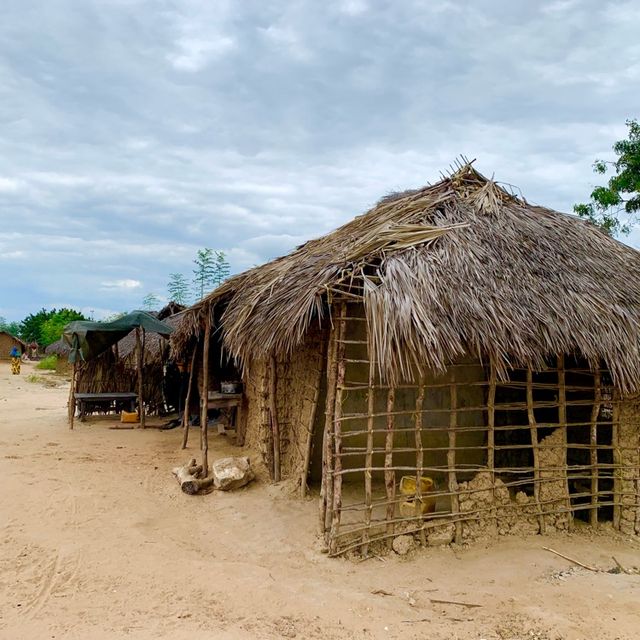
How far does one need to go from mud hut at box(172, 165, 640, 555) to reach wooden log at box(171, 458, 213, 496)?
0.95 m

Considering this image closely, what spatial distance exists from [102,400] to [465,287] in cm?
982

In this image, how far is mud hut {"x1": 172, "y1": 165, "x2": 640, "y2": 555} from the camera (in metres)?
5.00

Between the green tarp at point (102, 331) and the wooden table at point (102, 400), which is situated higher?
the green tarp at point (102, 331)

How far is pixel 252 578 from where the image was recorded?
14.7 feet

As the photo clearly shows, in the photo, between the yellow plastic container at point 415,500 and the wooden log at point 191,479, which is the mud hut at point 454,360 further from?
the wooden log at point 191,479

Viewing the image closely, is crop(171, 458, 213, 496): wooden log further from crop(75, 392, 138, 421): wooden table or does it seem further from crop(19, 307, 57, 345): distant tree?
crop(19, 307, 57, 345): distant tree

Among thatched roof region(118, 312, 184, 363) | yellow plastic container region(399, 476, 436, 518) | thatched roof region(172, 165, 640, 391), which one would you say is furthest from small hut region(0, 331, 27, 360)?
yellow plastic container region(399, 476, 436, 518)

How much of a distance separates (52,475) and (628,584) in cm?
702

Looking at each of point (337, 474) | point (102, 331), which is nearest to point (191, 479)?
point (337, 474)

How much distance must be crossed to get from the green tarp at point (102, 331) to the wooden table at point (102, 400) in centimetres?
87

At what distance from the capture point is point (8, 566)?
4.62 m

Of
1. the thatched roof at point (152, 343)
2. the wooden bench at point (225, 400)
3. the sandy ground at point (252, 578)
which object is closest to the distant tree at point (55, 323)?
the thatched roof at point (152, 343)

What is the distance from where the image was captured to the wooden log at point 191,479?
6730 millimetres

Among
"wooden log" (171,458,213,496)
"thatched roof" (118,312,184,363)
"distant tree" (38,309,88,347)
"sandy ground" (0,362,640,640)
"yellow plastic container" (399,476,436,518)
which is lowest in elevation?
"sandy ground" (0,362,640,640)
